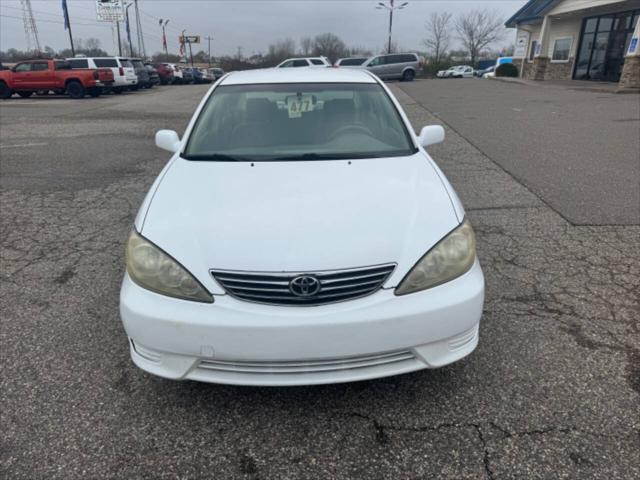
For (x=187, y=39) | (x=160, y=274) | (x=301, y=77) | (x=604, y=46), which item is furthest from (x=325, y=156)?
(x=187, y=39)

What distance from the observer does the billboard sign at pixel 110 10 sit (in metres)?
41.8

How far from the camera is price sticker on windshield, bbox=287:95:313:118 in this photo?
139 inches

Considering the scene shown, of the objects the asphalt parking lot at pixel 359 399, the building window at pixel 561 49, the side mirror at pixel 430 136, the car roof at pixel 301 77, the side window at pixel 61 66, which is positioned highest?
the building window at pixel 561 49

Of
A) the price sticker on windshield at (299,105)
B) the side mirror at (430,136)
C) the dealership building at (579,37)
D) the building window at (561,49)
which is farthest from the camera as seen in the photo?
the building window at (561,49)

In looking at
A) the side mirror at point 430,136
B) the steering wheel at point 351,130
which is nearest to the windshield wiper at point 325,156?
the steering wheel at point 351,130

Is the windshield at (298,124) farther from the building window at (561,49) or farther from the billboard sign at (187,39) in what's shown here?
the billboard sign at (187,39)

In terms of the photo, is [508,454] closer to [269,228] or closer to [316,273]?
[316,273]

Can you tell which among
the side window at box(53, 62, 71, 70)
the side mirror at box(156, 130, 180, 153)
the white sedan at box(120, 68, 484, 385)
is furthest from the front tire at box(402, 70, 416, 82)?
the white sedan at box(120, 68, 484, 385)

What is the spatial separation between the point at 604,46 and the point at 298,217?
27.1m

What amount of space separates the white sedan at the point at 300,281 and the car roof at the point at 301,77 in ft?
4.78

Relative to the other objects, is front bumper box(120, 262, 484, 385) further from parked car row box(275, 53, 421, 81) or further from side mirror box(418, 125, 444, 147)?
parked car row box(275, 53, 421, 81)

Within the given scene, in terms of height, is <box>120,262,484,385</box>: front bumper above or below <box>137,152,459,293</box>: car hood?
below

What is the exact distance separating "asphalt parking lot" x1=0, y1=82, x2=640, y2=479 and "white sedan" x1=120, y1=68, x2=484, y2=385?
0.32m

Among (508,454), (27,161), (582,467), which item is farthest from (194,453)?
(27,161)
